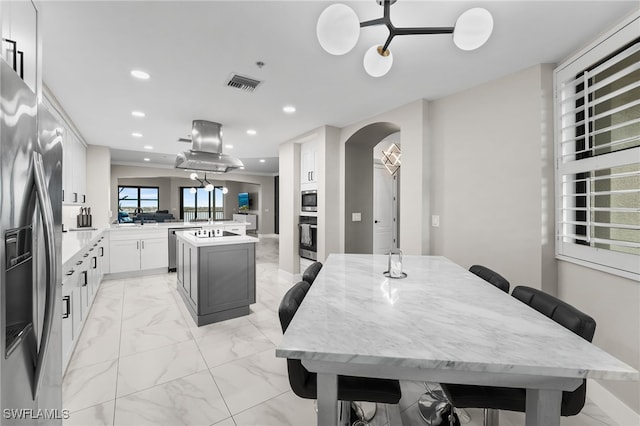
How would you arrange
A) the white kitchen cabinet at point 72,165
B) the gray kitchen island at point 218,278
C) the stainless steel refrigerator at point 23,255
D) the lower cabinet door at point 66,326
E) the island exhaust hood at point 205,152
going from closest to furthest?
the stainless steel refrigerator at point 23,255 < the lower cabinet door at point 66,326 < the gray kitchen island at point 218,278 < the white kitchen cabinet at point 72,165 < the island exhaust hood at point 205,152

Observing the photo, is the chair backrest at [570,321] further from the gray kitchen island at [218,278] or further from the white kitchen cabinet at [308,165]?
the white kitchen cabinet at [308,165]

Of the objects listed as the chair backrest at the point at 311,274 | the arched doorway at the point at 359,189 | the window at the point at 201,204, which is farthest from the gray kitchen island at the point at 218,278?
the window at the point at 201,204

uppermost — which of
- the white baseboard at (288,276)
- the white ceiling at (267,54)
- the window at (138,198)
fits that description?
the white ceiling at (267,54)

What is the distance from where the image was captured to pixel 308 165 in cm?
463

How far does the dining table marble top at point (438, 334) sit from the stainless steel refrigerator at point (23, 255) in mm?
814

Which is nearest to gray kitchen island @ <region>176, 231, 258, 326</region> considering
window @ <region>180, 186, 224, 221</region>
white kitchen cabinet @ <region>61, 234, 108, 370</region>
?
white kitchen cabinet @ <region>61, 234, 108, 370</region>

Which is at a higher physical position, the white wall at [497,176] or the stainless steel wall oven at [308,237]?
the white wall at [497,176]

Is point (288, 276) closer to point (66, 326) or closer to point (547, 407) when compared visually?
point (66, 326)

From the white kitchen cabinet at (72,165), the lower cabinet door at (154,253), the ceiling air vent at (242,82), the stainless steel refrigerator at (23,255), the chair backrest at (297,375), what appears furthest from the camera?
the lower cabinet door at (154,253)

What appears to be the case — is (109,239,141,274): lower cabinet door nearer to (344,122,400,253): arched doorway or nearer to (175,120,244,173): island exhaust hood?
(175,120,244,173): island exhaust hood

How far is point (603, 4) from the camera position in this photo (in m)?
1.62

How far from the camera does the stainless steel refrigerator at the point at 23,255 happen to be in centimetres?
80

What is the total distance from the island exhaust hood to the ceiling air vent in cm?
142

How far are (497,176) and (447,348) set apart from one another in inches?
87.9
